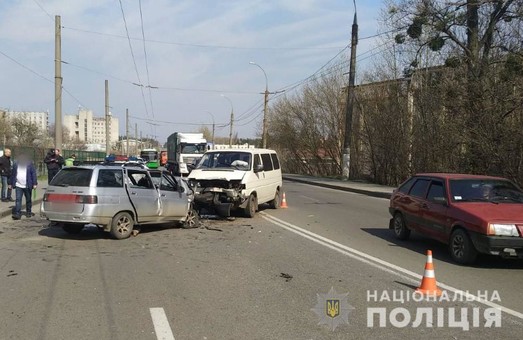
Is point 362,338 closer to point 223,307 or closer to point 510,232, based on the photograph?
point 223,307

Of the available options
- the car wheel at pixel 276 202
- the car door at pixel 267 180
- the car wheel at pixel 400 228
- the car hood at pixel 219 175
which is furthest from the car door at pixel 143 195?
the car wheel at pixel 276 202

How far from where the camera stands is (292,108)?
52562mm

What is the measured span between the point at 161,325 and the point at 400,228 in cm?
681

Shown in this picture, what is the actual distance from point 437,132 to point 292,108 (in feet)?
91.4

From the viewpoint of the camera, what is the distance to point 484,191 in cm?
912

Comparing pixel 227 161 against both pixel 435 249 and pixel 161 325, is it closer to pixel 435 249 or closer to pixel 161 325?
pixel 435 249

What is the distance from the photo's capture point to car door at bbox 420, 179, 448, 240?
8906 mm

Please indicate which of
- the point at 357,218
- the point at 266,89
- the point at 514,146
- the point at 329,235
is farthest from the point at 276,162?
the point at 266,89

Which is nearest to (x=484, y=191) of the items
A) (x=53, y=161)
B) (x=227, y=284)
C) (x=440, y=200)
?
(x=440, y=200)

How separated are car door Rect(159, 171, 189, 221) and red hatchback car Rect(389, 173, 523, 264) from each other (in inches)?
191

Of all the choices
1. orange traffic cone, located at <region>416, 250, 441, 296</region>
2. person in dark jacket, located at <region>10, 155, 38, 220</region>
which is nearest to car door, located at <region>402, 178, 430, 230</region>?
orange traffic cone, located at <region>416, 250, 441, 296</region>

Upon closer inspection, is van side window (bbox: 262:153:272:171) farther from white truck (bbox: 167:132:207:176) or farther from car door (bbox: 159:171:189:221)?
white truck (bbox: 167:132:207:176)

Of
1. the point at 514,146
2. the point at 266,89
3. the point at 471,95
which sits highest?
the point at 266,89

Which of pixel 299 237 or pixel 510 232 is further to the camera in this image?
pixel 299 237
